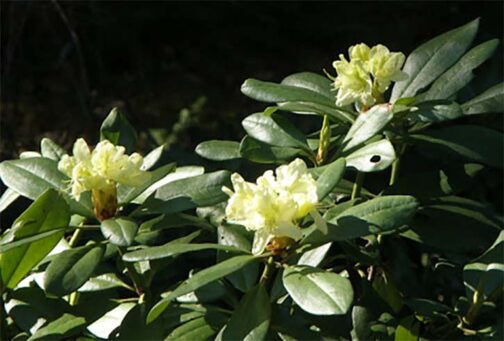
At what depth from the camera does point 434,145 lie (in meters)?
1.62

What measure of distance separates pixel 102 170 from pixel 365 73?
44 cm

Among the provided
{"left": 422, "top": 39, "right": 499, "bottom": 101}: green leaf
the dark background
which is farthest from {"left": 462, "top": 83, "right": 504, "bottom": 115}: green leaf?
the dark background

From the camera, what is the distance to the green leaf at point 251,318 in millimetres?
1262

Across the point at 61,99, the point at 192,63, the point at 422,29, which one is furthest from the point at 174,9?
the point at 422,29

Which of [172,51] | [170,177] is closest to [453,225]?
[170,177]

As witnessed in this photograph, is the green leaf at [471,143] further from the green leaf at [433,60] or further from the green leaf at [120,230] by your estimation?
the green leaf at [120,230]

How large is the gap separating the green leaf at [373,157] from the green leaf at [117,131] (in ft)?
1.28

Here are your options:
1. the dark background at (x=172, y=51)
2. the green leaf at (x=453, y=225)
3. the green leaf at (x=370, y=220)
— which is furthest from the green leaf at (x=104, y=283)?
the dark background at (x=172, y=51)

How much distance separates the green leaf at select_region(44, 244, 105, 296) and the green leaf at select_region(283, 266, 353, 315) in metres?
0.28

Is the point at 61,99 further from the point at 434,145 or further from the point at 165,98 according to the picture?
the point at 434,145

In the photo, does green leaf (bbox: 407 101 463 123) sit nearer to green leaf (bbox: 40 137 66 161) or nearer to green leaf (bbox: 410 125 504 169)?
green leaf (bbox: 410 125 504 169)

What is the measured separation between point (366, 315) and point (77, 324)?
0.44 m

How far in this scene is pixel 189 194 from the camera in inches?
55.3

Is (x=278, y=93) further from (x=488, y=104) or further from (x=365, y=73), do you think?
(x=488, y=104)
